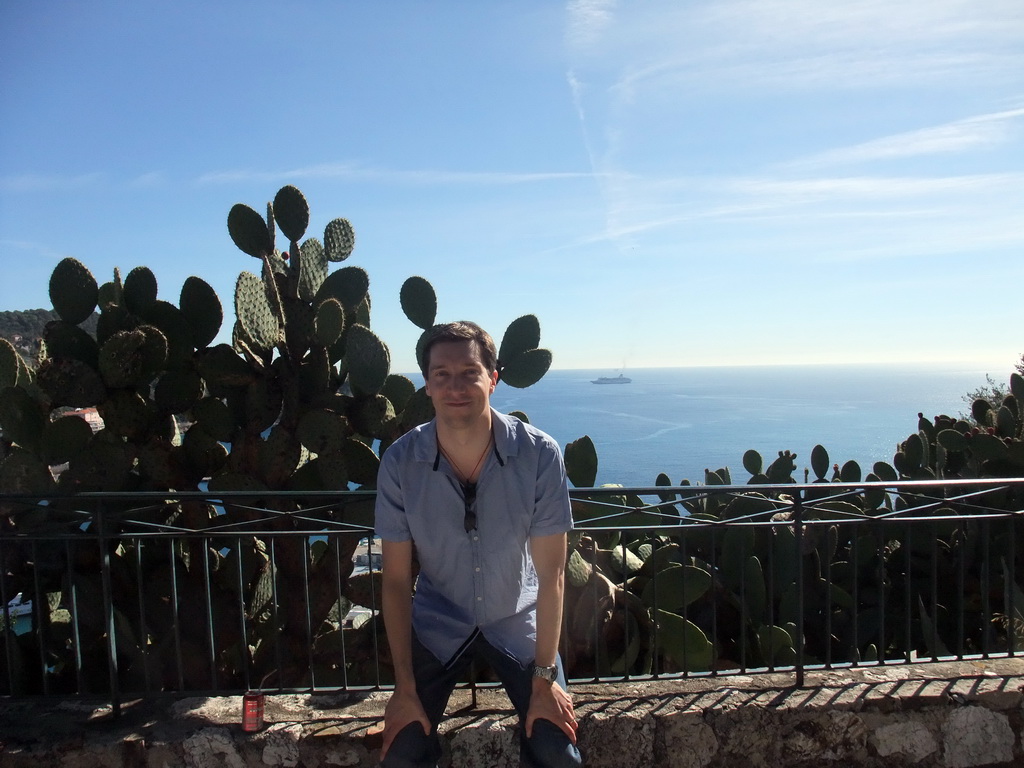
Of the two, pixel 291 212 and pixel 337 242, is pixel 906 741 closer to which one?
pixel 337 242

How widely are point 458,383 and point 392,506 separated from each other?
410mm

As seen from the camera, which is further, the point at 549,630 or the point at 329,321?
the point at 329,321

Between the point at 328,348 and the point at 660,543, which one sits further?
the point at 660,543

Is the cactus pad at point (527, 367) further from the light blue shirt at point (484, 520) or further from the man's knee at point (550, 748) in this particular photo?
the man's knee at point (550, 748)

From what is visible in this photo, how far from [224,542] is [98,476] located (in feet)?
2.20

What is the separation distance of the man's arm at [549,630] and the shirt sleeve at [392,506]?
37 centimetres

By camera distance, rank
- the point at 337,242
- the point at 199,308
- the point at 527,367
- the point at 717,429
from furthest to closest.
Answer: the point at 717,429 < the point at 337,242 < the point at 527,367 < the point at 199,308

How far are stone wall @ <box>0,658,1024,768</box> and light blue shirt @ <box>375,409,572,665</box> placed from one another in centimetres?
58

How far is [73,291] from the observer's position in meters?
3.89

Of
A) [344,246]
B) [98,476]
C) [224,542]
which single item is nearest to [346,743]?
[224,542]

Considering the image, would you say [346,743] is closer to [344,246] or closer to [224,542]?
[224,542]

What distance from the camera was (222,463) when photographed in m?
4.03

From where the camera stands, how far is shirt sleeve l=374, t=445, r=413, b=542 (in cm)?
218

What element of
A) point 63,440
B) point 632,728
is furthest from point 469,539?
point 63,440
